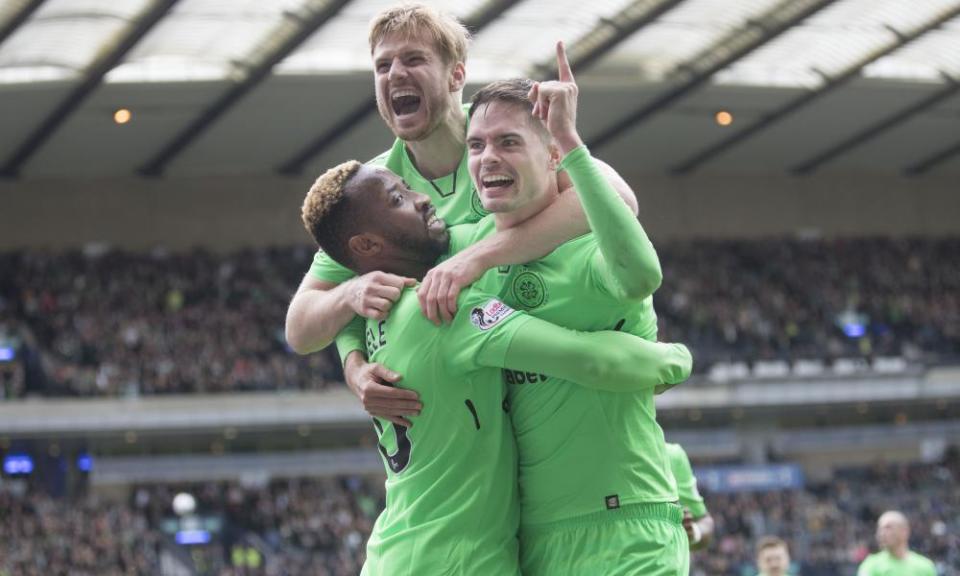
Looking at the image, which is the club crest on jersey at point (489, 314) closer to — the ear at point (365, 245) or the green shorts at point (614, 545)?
the ear at point (365, 245)

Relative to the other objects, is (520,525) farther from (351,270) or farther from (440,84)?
(440,84)

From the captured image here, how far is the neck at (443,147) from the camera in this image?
5.71 metres

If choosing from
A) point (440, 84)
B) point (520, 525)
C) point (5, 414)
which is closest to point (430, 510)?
point (520, 525)

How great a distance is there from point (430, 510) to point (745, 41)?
3031 centimetres

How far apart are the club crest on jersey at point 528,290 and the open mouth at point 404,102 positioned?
2.96 ft

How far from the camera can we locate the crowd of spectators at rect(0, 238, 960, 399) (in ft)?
111

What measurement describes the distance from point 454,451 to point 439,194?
1274 millimetres

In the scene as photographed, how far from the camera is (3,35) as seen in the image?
28375 mm

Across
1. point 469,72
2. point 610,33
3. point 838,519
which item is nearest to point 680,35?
point 610,33

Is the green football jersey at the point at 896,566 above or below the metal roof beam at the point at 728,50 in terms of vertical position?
above

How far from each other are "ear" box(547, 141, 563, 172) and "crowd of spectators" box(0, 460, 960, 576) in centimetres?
2416

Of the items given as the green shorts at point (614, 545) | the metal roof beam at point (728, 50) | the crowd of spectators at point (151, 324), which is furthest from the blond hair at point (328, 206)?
the crowd of spectators at point (151, 324)

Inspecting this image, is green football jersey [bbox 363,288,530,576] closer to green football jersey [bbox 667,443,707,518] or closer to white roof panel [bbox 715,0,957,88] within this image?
green football jersey [bbox 667,443,707,518]

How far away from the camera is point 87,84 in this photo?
3189cm
